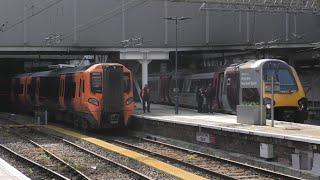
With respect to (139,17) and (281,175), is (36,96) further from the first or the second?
(281,175)

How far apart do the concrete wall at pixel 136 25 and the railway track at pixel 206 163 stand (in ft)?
52.9

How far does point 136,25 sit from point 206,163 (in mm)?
23032

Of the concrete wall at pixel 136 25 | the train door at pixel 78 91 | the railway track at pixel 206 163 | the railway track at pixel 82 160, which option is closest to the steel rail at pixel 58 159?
the railway track at pixel 82 160

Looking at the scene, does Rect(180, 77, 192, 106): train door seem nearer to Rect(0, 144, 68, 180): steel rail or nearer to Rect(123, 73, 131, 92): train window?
Rect(123, 73, 131, 92): train window

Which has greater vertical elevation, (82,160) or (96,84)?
(96,84)

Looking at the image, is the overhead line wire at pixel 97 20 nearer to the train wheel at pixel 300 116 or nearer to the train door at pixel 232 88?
the train door at pixel 232 88

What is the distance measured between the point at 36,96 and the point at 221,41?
13.5m

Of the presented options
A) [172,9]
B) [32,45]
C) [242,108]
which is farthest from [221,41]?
[242,108]

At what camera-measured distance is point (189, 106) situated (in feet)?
121

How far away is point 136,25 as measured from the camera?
3841 cm

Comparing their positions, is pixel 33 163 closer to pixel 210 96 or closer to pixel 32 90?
pixel 210 96

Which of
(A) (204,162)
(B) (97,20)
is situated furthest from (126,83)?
(B) (97,20)

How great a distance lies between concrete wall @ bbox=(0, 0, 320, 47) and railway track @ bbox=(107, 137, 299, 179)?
16.1 m

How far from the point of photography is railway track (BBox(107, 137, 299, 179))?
14125 mm
